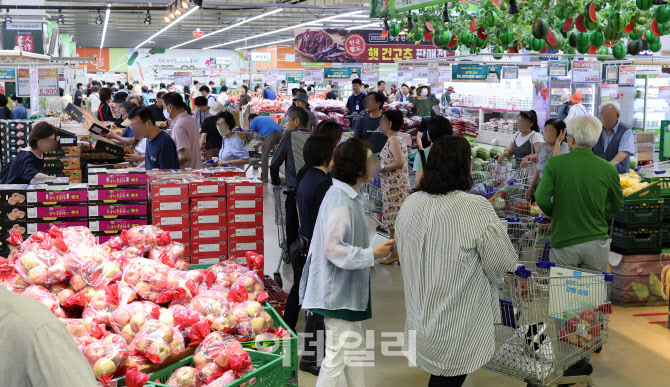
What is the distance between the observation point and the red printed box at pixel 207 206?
4.92 metres

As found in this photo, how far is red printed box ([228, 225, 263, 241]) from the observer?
16.5 feet

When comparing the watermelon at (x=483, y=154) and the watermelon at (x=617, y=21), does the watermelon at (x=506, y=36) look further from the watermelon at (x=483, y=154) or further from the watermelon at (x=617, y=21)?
the watermelon at (x=617, y=21)

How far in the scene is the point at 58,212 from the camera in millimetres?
4652

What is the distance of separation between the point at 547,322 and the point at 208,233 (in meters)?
2.41

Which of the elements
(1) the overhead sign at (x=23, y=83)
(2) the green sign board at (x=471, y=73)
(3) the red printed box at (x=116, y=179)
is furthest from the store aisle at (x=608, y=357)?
(1) the overhead sign at (x=23, y=83)

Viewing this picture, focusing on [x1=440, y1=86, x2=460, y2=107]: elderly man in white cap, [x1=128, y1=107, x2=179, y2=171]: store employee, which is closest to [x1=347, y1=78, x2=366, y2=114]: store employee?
[x1=440, y1=86, x2=460, y2=107]: elderly man in white cap

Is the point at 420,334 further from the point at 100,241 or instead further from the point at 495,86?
the point at 495,86

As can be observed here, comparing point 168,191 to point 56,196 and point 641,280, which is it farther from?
point 641,280

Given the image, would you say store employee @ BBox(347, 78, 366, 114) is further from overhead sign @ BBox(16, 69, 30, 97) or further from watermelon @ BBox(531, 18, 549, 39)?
watermelon @ BBox(531, 18, 549, 39)

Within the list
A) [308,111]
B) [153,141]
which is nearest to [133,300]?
[153,141]

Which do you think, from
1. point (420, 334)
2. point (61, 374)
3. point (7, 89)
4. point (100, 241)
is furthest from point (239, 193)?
point (7, 89)

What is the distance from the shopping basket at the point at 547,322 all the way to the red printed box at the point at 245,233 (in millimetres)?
1889

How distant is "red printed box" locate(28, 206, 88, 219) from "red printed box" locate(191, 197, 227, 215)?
2.38ft

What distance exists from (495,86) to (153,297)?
578 inches
